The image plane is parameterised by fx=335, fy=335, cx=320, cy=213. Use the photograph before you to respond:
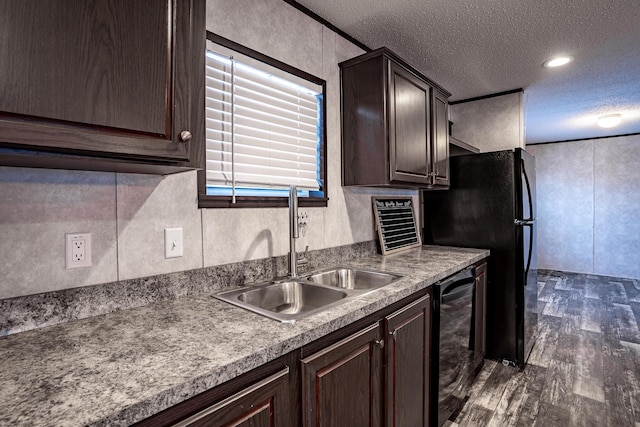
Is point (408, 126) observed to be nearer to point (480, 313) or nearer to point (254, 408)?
point (480, 313)

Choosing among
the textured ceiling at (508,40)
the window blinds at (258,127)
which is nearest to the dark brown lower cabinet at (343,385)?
the window blinds at (258,127)

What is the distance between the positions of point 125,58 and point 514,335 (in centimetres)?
295

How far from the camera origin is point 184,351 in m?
0.83

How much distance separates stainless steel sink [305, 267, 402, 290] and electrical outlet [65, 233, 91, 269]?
97 cm

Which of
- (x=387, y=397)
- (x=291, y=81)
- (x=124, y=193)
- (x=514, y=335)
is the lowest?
(x=514, y=335)

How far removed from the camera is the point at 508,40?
2287 mm

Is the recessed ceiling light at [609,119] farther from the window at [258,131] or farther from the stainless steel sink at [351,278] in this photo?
the stainless steel sink at [351,278]

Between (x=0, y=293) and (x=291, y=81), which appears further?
(x=291, y=81)

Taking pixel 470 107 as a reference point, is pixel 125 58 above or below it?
below

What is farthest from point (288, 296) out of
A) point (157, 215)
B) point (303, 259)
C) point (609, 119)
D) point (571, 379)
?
point (609, 119)

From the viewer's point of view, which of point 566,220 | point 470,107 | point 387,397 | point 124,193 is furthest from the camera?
point 566,220

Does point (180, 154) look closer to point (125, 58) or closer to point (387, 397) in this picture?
point (125, 58)

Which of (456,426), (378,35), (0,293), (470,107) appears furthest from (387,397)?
(470,107)

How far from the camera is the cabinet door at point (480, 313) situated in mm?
2346
